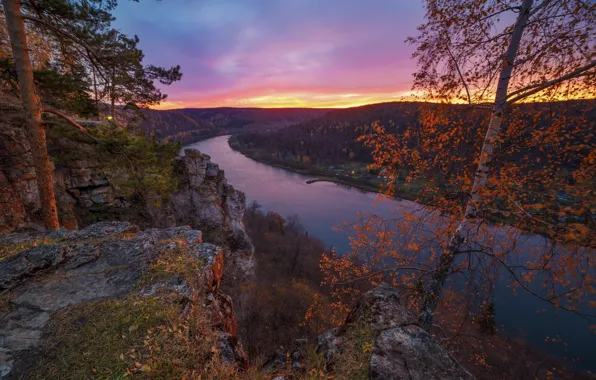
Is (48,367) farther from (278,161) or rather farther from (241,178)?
(278,161)

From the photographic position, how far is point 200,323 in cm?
297

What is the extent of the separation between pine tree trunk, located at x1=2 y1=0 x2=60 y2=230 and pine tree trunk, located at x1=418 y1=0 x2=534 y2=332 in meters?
8.43

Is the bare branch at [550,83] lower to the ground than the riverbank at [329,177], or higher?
higher

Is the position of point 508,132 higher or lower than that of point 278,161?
higher

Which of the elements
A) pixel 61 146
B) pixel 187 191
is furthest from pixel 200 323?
pixel 187 191

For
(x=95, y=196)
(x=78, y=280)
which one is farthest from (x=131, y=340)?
(x=95, y=196)

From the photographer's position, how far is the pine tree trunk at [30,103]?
464cm

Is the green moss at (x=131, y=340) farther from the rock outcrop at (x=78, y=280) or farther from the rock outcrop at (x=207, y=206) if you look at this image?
the rock outcrop at (x=207, y=206)

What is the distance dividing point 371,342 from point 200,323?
213 centimetres

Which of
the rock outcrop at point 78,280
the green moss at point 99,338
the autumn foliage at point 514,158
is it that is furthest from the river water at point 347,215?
the green moss at point 99,338

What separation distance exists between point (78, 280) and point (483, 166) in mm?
6344

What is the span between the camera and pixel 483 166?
13.1ft

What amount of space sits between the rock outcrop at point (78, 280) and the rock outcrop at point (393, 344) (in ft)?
5.04

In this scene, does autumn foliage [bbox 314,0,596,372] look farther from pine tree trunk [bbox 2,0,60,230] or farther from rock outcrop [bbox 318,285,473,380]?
pine tree trunk [bbox 2,0,60,230]
